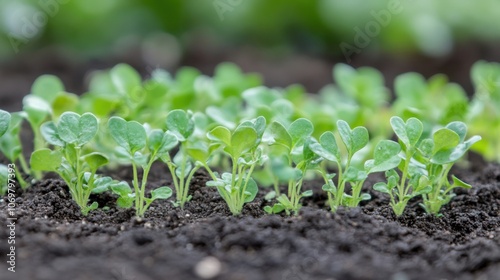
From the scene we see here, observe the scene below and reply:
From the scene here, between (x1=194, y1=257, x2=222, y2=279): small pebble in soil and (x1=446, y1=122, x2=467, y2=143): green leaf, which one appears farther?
(x1=446, y1=122, x2=467, y2=143): green leaf

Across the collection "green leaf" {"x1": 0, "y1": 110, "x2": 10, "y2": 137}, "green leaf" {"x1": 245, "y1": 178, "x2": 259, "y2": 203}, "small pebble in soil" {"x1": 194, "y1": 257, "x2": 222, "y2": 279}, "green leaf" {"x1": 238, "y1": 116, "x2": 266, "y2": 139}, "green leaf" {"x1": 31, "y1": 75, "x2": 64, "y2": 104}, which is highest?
"green leaf" {"x1": 31, "y1": 75, "x2": 64, "y2": 104}

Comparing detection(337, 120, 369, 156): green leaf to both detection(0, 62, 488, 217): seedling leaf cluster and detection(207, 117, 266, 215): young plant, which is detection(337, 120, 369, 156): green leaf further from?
detection(207, 117, 266, 215): young plant

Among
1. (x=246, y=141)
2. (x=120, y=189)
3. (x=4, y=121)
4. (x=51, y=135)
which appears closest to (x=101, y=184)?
(x=120, y=189)

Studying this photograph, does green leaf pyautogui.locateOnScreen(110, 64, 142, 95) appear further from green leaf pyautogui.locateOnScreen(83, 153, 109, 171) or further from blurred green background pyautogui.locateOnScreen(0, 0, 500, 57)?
blurred green background pyautogui.locateOnScreen(0, 0, 500, 57)

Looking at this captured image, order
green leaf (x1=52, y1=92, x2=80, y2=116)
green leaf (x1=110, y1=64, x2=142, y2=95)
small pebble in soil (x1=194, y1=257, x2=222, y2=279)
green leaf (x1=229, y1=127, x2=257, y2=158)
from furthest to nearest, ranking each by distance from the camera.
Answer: green leaf (x1=110, y1=64, x2=142, y2=95)
green leaf (x1=52, y1=92, x2=80, y2=116)
green leaf (x1=229, y1=127, x2=257, y2=158)
small pebble in soil (x1=194, y1=257, x2=222, y2=279)

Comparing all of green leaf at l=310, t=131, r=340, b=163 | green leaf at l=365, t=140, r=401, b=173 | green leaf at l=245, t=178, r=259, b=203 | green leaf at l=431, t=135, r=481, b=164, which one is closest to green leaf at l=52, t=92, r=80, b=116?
green leaf at l=245, t=178, r=259, b=203

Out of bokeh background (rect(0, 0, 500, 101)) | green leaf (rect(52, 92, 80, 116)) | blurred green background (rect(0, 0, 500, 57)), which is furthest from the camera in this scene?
blurred green background (rect(0, 0, 500, 57))

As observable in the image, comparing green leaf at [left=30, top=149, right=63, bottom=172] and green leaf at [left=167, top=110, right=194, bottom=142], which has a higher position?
green leaf at [left=167, top=110, right=194, bottom=142]

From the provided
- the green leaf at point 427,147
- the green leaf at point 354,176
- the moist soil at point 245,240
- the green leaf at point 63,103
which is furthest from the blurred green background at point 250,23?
the green leaf at point 354,176

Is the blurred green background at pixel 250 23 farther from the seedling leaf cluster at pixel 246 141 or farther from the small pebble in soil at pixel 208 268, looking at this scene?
the small pebble in soil at pixel 208 268
